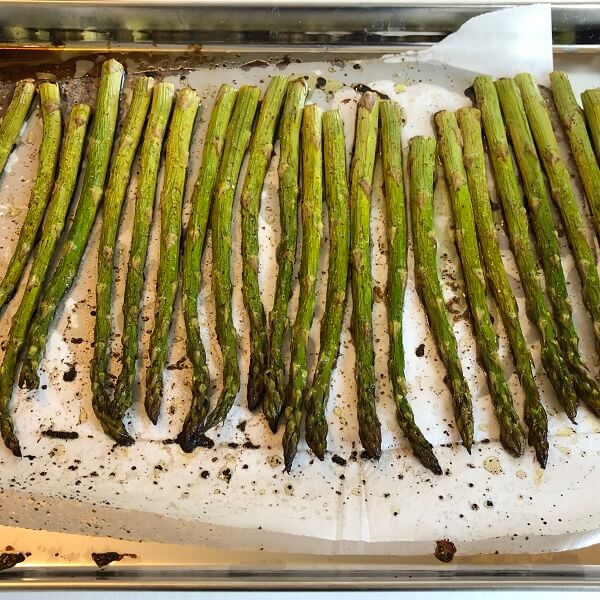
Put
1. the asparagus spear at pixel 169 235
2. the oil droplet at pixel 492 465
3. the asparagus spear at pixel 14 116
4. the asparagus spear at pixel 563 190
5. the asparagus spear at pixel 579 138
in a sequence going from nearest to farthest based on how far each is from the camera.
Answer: the oil droplet at pixel 492 465 → the asparagus spear at pixel 169 235 → the asparagus spear at pixel 563 190 → the asparagus spear at pixel 579 138 → the asparagus spear at pixel 14 116

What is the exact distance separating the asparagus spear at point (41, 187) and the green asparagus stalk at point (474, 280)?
1.77 metres

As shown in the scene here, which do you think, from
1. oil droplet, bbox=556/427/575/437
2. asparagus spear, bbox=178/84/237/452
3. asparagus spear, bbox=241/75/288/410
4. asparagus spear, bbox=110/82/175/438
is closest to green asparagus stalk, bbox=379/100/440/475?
oil droplet, bbox=556/427/575/437

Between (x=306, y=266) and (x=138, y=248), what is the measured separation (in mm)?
698

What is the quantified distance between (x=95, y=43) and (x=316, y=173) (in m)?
1.43

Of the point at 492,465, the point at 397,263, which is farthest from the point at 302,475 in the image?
the point at 397,263

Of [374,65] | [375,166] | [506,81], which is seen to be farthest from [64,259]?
[506,81]

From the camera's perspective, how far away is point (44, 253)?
8.32 ft

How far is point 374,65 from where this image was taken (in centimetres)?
313

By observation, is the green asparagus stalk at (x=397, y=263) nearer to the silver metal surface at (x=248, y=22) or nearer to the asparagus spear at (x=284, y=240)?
the asparagus spear at (x=284, y=240)

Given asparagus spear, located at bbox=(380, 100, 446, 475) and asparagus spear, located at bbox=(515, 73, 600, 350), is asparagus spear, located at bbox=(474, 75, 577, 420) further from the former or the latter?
asparagus spear, located at bbox=(380, 100, 446, 475)

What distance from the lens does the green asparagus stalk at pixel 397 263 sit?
2205 mm

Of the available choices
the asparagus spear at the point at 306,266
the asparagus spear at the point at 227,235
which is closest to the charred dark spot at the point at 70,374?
the asparagus spear at the point at 227,235

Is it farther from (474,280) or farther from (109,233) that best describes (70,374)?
(474,280)

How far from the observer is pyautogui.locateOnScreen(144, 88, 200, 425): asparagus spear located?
2293 millimetres
